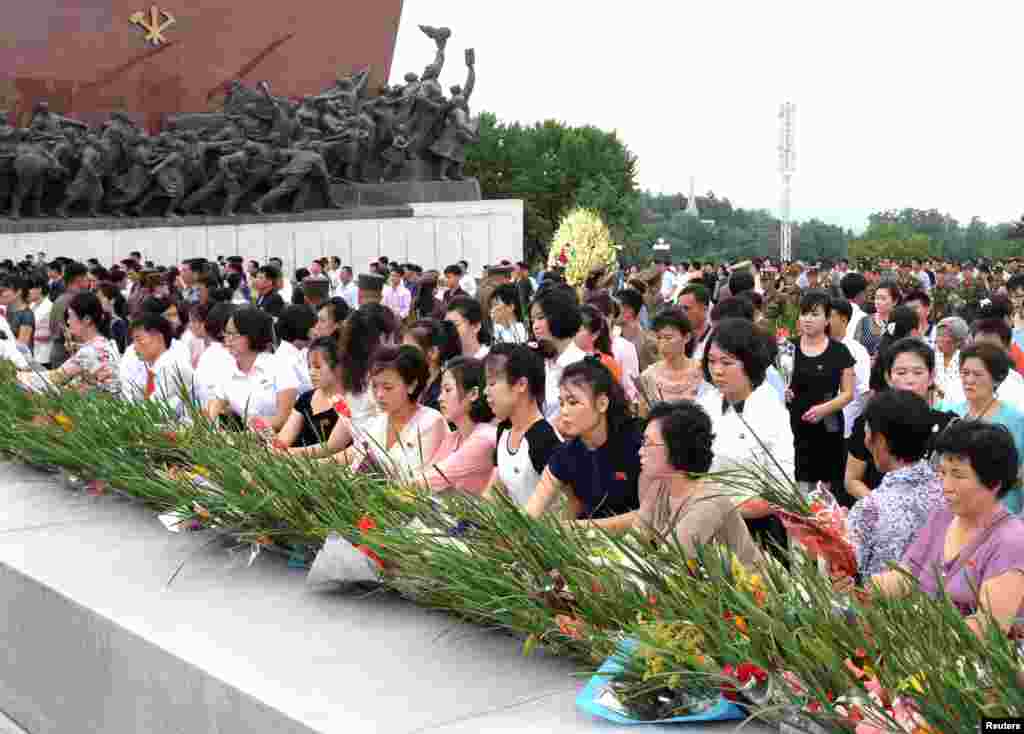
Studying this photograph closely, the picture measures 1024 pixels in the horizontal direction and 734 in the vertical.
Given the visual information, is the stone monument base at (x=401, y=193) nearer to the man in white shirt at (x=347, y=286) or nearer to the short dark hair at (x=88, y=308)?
the man in white shirt at (x=347, y=286)

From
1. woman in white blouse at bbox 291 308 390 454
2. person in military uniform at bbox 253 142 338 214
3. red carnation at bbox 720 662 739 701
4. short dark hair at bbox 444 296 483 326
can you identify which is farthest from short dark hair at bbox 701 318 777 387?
person in military uniform at bbox 253 142 338 214

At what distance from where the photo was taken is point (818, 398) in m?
7.23

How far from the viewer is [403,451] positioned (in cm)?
523

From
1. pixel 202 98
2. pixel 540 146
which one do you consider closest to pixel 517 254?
pixel 202 98

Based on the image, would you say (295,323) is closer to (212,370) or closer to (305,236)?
(212,370)

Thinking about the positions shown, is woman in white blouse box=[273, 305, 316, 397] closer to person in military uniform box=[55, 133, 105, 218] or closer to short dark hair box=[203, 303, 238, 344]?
short dark hair box=[203, 303, 238, 344]

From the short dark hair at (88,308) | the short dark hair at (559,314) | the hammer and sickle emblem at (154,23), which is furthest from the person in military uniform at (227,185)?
the short dark hair at (559,314)

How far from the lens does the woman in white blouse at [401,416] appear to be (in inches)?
206

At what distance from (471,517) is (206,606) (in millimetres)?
990

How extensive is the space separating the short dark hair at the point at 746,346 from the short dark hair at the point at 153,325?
359cm

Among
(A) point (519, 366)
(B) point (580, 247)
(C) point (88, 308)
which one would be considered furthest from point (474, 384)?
(B) point (580, 247)

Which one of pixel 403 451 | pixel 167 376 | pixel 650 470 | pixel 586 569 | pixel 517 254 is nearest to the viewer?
pixel 586 569

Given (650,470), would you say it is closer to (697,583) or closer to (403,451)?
(697,583)

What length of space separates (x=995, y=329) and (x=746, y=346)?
7.03 feet
